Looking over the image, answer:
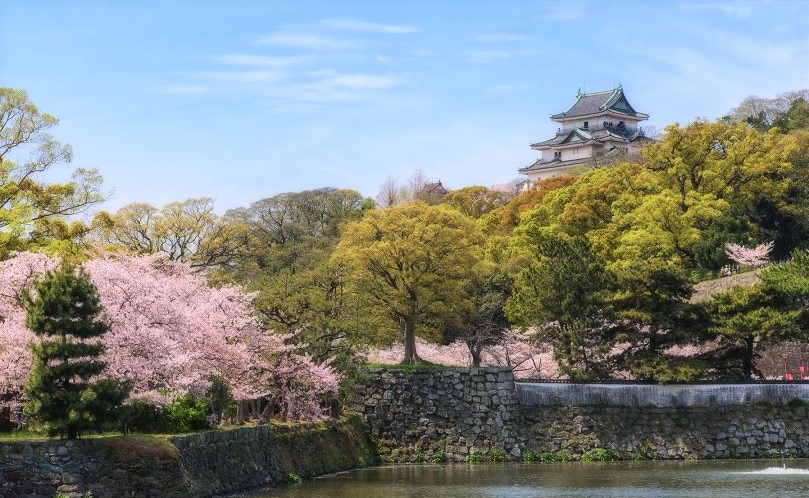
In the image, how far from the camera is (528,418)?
43844 mm

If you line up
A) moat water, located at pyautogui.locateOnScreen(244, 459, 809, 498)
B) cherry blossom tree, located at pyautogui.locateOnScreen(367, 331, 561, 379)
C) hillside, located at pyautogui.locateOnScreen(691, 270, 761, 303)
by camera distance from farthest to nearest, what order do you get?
1. cherry blossom tree, located at pyautogui.locateOnScreen(367, 331, 561, 379)
2. hillside, located at pyautogui.locateOnScreen(691, 270, 761, 303)
3. moat water, located at pyautogui.locateOnScreen(244, 459, 809, 498)

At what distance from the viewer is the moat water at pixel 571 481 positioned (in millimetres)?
31734

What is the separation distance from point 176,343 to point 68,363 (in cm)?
450

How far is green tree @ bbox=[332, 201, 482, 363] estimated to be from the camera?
50344mm

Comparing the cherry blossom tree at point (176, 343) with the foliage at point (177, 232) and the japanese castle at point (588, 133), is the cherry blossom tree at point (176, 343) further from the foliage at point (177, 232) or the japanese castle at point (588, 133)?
the japanese castle at point (588, 133)

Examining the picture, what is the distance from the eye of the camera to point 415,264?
166 ft

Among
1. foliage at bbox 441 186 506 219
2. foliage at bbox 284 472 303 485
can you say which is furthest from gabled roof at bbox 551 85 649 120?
foliage at bbox 284 472 303 485

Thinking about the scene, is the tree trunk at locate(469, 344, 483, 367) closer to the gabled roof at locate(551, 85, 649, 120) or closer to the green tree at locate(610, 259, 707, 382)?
the green tree at locate(610, 259, 707, 382)

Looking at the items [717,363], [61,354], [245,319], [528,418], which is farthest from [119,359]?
[717,363]

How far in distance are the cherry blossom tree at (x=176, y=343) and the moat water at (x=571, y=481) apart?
3.18 metres

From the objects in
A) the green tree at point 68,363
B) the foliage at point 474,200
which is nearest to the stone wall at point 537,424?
the green tree at point 68,363

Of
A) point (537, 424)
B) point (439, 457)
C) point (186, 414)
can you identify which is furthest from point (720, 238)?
point (186, 414)

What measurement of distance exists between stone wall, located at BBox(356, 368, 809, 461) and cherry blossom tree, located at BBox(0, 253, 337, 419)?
461cm

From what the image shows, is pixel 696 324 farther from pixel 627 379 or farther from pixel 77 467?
pixel 77 467
